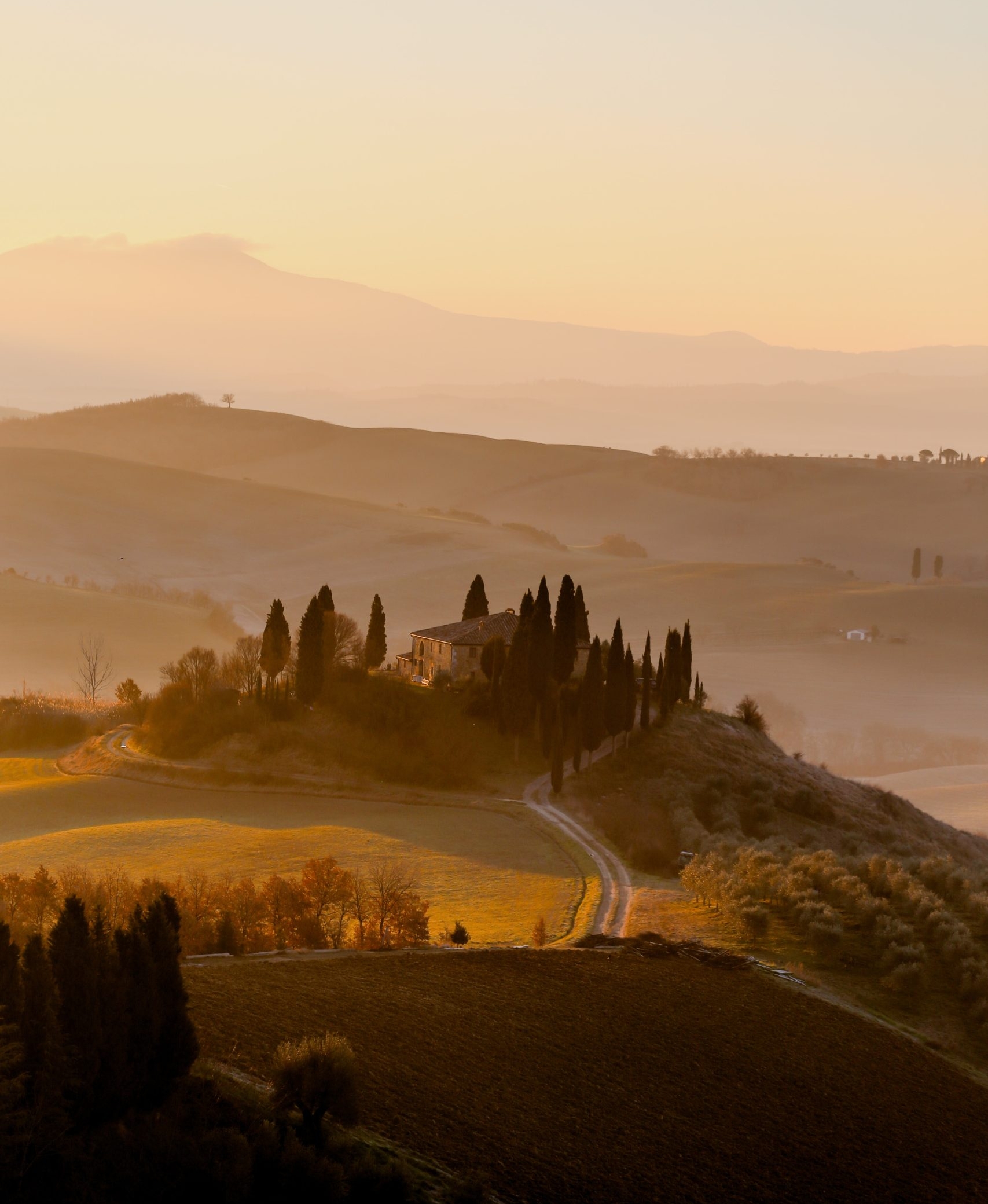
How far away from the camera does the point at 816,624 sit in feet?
492

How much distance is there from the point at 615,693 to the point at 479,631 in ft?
30.2

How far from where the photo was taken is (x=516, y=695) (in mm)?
61156

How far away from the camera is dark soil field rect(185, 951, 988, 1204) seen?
20641 mm

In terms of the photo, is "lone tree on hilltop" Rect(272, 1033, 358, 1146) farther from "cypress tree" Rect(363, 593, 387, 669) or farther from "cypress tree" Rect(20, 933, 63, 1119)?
"cypress tree" Rect(363, 593, 387, 669)

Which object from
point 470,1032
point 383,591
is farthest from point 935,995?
point 383,591

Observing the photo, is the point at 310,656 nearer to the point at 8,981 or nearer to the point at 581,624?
the point at 581,624

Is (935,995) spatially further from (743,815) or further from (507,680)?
(507,680)

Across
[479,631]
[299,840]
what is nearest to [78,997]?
[299,840]

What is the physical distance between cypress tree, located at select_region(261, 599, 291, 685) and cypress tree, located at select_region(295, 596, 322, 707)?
52.1 inches

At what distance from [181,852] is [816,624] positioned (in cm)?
11413

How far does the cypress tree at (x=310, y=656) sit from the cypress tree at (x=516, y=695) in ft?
30.4

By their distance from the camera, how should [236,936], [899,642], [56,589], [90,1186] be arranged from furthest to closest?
[899,642]
[56,589]
[236,936]
[90,1186]

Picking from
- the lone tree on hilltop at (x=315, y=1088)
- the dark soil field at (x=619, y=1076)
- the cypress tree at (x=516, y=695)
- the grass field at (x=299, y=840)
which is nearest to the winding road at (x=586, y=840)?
the grass field at (x=299, y=840)

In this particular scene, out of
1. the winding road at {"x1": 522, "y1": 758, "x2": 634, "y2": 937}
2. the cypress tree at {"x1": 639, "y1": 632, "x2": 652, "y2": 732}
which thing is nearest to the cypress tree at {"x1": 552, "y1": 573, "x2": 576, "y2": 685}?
the cypress tree at {"x1": 639, "y1": 632, "x2": 652, "y2": 732}
